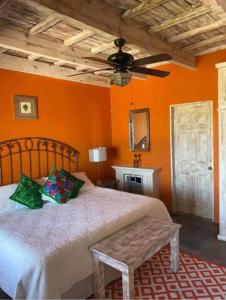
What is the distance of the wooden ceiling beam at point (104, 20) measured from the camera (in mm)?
2027

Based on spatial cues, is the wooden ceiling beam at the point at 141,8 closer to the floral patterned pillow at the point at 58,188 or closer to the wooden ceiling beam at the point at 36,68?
the wooden ceiling beam at the point at 36,68

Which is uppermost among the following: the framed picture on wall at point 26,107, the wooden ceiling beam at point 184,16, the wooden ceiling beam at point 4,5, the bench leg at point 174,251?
the wooden ceiling beam at point 184,16

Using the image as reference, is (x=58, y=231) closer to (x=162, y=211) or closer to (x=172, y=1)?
(x=162, y=211)

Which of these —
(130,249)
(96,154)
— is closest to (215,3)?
(130,249)

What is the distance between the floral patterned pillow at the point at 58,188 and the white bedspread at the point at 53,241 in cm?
18

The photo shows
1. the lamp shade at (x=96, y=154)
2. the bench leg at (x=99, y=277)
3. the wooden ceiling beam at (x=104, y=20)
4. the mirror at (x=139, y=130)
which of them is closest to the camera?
the wooden ceiling beam at (x=104, y=20)

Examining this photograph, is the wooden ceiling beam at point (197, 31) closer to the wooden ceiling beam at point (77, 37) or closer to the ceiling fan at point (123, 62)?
the ceiling fan at point (123, 62)

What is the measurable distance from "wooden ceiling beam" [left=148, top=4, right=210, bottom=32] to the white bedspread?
2.17 m

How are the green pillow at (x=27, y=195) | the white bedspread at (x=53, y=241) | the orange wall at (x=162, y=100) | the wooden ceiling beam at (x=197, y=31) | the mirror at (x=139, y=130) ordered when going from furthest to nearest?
the mirror at (x=139, y=130), the orange wall at (x=162, y=100), the green pillow at (x=27, y=195), the wooden ceiling beam at (x=197, y=31), the white bedspread at (x=53, y=241)

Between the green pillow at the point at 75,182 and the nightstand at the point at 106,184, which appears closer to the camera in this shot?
the green pillow at the point at 75,182

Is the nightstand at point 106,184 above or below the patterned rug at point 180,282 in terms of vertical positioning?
above

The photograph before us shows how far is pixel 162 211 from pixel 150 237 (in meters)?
0.89

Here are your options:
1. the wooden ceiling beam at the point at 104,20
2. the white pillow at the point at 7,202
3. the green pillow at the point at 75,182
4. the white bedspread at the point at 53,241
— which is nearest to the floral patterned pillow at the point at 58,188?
the green pillow at the point at 75,182

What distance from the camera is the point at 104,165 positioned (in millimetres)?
5012
